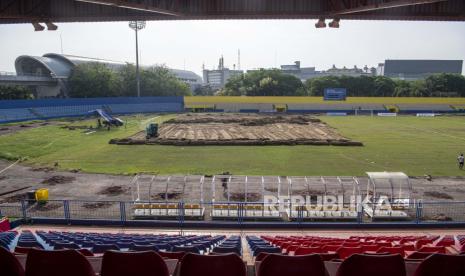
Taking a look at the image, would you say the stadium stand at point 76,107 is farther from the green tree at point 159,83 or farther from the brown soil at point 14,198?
the brown soil at point 14,198

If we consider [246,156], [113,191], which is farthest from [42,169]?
[246,156]

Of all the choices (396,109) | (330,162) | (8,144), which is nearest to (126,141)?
(8,144)

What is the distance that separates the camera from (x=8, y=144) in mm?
36812

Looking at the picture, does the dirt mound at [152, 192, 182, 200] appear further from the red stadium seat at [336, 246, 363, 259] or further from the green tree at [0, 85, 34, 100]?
the green tree at [0, 85, 34, 100]

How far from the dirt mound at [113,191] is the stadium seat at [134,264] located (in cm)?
1792

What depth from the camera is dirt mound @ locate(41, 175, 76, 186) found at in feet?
75.9

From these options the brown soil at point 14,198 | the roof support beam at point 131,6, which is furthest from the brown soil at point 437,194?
the brown soil at point 14,198

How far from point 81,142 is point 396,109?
65.6 metres

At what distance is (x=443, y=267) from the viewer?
3537mm

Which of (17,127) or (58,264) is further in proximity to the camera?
(17,127)

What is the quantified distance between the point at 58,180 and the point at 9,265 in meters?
22.3

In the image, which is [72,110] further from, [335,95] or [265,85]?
[335,95]

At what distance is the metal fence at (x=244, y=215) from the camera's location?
15836 millimetres

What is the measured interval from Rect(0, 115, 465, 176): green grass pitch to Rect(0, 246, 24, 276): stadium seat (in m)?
21.8
